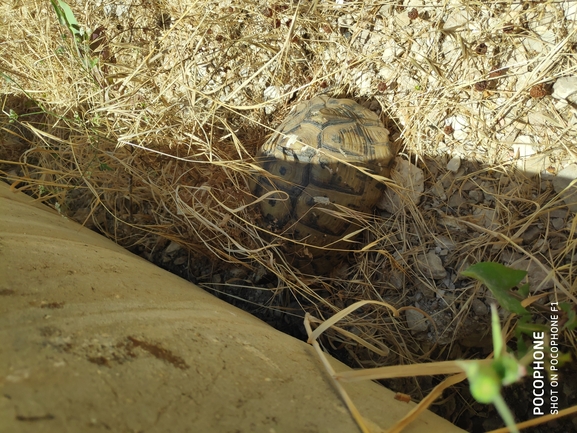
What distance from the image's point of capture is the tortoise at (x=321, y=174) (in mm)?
1777

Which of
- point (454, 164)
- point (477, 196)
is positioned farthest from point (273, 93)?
Answer: point (477, 196)

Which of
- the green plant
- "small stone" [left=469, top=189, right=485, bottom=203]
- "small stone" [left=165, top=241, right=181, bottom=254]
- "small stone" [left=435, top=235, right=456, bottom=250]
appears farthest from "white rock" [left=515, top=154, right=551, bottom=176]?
the green plant

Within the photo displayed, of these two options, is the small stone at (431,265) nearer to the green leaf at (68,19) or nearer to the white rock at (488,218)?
the white rock at (488,218)

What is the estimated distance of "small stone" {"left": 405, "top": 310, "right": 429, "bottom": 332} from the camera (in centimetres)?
170

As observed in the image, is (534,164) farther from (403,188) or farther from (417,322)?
(417,322)

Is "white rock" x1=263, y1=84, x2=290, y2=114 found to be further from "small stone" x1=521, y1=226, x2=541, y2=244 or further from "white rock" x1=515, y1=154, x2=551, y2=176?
"small stone" x1=521, y1=226, x2=541, y2=244

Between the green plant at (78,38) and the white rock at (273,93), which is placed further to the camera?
the white rock at (273,93)

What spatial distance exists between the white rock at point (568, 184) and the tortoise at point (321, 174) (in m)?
0.67

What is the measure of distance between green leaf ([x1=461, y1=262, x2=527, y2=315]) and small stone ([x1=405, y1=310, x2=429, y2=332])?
0.81 meters

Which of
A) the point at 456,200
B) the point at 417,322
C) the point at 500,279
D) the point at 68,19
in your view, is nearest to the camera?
the point at 500,279

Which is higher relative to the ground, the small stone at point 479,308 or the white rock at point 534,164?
the white rock at point 534,164

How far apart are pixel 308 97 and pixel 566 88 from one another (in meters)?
1.14

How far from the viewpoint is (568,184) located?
1606mm

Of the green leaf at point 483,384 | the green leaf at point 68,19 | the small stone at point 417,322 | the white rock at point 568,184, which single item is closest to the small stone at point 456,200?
the white rock at point 568,184
